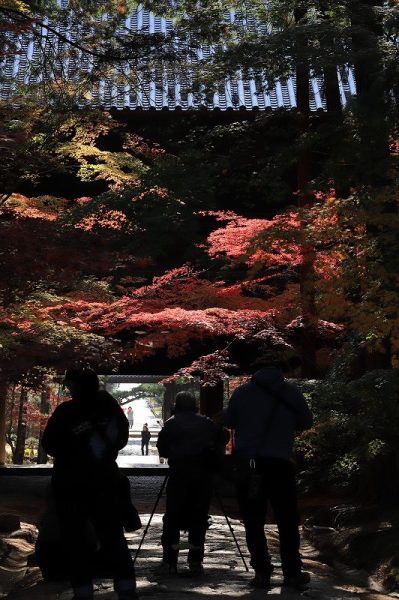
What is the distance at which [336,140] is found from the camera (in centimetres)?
1125

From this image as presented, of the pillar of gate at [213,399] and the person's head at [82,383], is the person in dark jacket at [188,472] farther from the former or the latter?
the pillar of gate at [213,399]

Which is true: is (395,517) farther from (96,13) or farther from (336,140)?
(96,13)

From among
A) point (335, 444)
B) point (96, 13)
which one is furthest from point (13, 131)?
point (335, 444)

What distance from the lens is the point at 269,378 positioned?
231 inches

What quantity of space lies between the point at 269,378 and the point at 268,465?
58 cm

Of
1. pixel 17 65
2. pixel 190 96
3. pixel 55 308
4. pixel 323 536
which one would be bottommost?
pixel 323 536

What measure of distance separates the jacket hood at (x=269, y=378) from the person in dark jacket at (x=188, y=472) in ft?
2.29

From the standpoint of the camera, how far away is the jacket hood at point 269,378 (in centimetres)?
587

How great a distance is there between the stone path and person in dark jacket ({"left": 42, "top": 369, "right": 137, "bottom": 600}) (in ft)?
2.37

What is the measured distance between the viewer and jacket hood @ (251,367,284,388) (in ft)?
19.2

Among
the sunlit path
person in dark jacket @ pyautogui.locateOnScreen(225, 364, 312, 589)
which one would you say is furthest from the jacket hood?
the sunlit path

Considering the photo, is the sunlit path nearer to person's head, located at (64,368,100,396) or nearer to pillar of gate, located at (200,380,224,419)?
pillar of gate, located at (200,380,224,419)

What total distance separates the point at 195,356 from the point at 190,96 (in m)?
5.59

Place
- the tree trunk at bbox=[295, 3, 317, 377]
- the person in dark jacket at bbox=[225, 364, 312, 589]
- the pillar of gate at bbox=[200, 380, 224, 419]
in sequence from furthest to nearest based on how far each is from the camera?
the pillar of gate at bbox=[200, 380, 224, 419] < the tree trunk at bbox=[295, 3, 317, 377] < the person in dark jacket at bbox=[225, 364, 312, 589]
